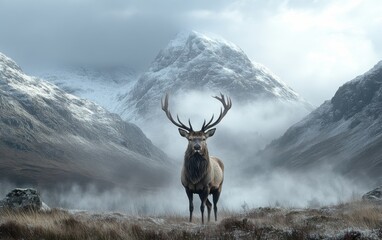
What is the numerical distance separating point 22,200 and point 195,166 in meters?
5.59

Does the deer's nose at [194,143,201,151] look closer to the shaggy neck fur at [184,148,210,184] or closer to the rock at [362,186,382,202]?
the shaggy neck fur at [184,148,210,184]

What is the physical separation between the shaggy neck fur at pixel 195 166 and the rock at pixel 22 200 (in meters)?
4.86

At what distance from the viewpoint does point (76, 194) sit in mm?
174125

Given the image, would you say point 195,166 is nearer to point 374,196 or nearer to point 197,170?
point 197,170

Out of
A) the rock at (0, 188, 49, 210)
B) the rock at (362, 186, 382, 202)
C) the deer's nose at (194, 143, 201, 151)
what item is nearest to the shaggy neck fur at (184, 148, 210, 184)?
the deer's nose at (194, 143, 201, 151)

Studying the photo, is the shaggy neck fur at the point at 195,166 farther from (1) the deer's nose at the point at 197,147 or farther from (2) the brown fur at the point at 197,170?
(1) the deer's nose at the point at 197,147

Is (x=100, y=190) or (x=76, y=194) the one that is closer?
(x=76, y=194)

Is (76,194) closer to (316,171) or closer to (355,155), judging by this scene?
(316,171)

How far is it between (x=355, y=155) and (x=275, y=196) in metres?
44.0

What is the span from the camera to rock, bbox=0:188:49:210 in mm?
15312

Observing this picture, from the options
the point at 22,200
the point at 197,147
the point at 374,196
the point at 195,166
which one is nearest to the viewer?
the point at 22,200

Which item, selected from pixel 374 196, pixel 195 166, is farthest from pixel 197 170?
pixel 374 196

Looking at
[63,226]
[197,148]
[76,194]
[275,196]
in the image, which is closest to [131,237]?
[63,226]

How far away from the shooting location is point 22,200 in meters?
15.6
